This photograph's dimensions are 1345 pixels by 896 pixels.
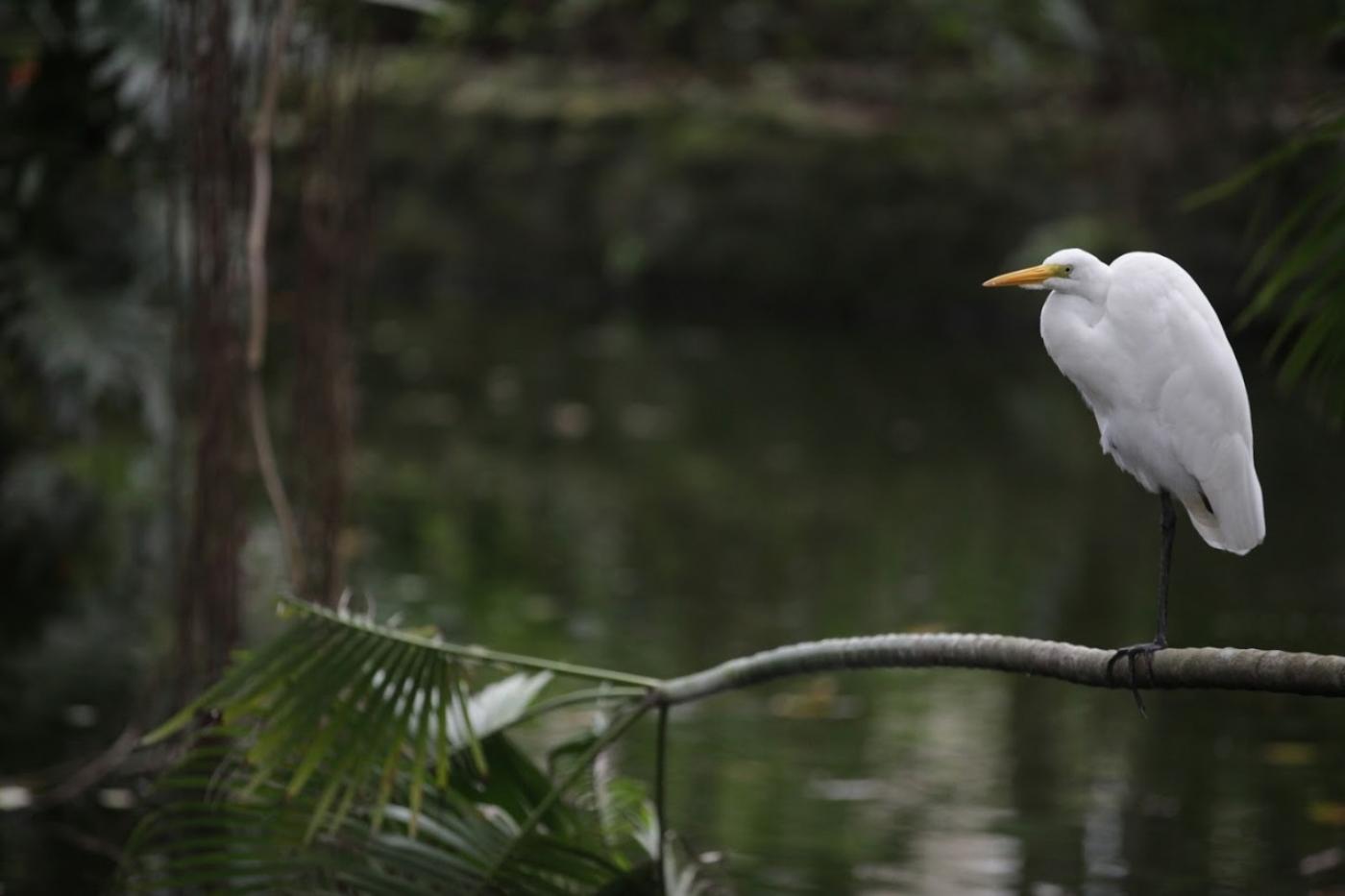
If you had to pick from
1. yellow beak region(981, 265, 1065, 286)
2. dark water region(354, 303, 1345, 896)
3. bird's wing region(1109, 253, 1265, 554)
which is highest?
yellow beak region(981, 265, 1065, 286)

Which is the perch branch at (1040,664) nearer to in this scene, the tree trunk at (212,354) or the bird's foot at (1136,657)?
the bird's foot at (1136,657)

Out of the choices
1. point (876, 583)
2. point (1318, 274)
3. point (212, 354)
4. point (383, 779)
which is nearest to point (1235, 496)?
point (1318, 274)

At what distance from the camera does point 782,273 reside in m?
12.4

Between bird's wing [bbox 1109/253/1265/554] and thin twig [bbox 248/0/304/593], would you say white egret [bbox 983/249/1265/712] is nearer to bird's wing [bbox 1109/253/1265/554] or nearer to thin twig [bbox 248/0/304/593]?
bird's wing [bbox 1109/253/1265/554]

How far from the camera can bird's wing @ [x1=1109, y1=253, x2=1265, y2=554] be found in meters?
1.83

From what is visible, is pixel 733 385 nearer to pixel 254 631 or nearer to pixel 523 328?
pixel 523 328

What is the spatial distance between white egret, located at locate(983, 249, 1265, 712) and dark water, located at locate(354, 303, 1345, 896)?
1.55 meters

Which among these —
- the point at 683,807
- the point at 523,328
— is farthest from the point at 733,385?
the point at 683,807

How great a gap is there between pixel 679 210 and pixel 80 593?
739cm

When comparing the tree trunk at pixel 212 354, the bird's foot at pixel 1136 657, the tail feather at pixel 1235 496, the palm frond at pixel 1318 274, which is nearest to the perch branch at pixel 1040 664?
the bird's foot at pixel 1136 657

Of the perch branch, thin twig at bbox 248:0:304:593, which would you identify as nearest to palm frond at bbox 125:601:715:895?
the perch branch

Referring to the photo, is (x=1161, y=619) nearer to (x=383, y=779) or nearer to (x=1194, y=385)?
(x=1194, y=385)

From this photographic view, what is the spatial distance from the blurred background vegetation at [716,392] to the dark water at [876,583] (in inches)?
0.8

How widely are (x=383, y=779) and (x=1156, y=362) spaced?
976mm
